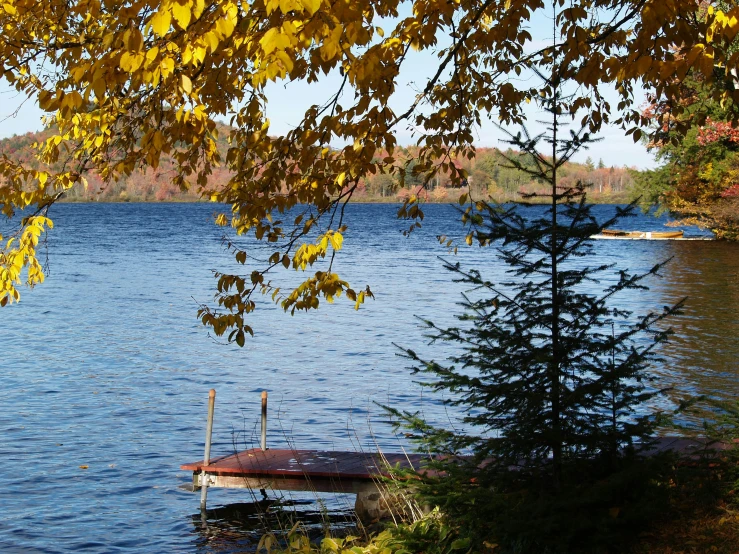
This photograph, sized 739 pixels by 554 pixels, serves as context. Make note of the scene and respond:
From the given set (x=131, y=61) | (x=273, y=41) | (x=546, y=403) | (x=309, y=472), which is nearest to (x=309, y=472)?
(x=309, y=472)

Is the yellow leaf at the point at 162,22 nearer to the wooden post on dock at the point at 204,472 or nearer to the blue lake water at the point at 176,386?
the blue lake water at the point at 176,386

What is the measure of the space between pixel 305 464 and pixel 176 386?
25.8 ft

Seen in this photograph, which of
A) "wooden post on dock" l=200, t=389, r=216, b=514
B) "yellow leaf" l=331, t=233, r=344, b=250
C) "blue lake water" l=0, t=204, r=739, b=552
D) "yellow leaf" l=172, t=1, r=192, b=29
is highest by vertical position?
"yellow leaf" l=172, t=1, r=192, b=29

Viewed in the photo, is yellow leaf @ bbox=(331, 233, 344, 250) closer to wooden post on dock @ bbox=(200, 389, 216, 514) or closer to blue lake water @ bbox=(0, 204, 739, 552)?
blue lake water @ bbox=(0, 204, 739, 552)

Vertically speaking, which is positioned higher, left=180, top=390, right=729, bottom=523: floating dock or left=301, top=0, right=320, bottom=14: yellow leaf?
left=301, top=0, right=320, bottom=14: yellow leaf

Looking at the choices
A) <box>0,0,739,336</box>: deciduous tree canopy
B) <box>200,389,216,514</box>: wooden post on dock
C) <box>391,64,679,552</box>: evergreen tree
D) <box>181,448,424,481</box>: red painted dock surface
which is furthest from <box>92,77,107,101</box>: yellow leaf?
<box>200,389,216,514</box>: wooden post on dock

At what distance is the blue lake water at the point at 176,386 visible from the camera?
10992 millimetres

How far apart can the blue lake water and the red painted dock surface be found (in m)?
0.44

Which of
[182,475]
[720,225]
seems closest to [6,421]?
[182,475]

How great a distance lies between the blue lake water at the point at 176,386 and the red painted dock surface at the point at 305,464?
44cm

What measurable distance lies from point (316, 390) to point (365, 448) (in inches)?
178

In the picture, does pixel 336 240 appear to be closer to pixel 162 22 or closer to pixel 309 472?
pixel 162 22

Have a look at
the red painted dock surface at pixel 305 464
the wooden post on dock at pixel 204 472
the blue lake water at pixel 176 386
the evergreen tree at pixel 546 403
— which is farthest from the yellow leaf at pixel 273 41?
the wooden post on dock at pixel 204 472

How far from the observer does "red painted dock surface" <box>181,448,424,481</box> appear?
1016 cm
